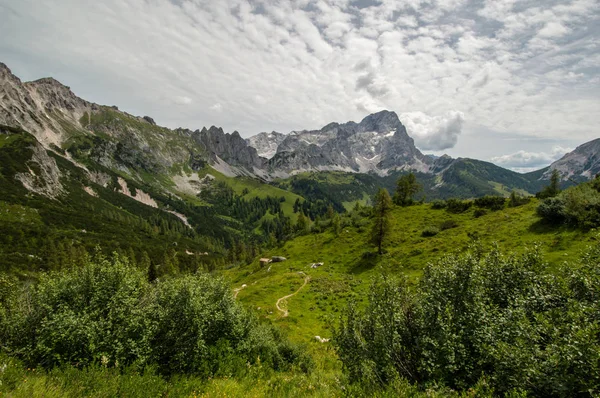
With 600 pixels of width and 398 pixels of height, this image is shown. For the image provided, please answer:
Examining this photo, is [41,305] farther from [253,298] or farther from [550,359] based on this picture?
[253,298]

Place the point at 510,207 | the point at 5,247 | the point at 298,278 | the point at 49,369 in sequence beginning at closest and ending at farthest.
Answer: the point at 49,369 < the point at 298,278 < the point at 510,207 < the point at 5,247

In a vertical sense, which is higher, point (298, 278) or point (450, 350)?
point (450, 350)

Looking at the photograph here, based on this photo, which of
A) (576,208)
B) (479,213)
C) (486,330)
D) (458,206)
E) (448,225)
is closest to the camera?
(486,330)

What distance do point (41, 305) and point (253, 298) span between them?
45.1 metres

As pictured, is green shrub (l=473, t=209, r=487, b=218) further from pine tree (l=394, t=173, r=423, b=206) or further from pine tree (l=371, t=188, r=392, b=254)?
pine tree (l=371, t=188, r=392, b=254)

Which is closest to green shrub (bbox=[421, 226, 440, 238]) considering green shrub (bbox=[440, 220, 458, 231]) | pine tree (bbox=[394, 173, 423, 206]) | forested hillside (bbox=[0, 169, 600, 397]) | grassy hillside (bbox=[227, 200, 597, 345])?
grassy hillside (bbox=[227, 200, 597, 345])

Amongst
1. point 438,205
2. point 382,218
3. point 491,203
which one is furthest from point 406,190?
point 382,218

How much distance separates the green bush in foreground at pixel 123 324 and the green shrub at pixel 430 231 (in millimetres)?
68752

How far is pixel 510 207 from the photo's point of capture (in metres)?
78.0

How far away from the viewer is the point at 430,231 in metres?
74.4

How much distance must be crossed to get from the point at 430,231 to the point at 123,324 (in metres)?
75.7

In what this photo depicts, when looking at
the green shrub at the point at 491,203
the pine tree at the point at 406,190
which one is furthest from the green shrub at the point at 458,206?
the pine tree at the point at 406,190

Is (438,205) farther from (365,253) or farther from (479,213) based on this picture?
(365,253)

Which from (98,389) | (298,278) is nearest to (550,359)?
(98,389)
